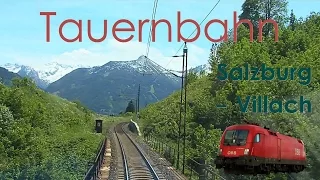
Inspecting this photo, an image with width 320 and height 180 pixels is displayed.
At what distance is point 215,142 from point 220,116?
4376 millimetres

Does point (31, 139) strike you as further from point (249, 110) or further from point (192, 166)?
point (249, 110)

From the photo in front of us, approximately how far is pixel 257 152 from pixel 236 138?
4.10 ft

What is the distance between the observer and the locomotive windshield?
2035cm

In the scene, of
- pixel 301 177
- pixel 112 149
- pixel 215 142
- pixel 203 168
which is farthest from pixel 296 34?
pixel 301 177

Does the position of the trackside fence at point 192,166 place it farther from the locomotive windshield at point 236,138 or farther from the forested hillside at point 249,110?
the locomotive windshield at point 236,138

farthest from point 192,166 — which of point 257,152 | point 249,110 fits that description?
point 257,152

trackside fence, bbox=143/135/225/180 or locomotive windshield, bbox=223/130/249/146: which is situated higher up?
locomotive windshield, bbox=223/130/249/146

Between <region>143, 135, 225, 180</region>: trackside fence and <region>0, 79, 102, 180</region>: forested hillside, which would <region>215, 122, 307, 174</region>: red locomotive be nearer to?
<region>143, 135, 225, 180</region>: trackside fence

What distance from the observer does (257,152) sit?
64.7 feet

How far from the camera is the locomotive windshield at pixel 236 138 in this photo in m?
20.3

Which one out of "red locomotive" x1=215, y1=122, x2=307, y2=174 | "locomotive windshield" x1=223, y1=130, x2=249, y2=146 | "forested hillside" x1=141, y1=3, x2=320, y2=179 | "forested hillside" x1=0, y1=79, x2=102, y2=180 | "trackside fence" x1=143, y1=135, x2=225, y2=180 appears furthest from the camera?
"forested hillside" x1=0, y1=79, x2=102, y2=180

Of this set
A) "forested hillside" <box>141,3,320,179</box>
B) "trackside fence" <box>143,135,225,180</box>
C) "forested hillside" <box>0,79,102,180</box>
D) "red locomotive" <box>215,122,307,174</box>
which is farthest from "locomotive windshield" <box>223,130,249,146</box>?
"forested hillside" <box>0,79,102,180</box>

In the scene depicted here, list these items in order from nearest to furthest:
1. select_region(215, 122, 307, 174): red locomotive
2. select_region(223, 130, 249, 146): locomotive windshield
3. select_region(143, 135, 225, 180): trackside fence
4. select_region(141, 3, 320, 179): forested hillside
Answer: select_region(215, 122, 307, 174): red locomotive, select_region(223, 130, 249, 146): locomotive windshield, select_region(141, 3, 320, 179): forested hillside, select_region(143, 135, 225, 180): trackside fence

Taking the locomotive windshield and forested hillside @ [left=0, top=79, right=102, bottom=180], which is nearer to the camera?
the locomotive windshield
